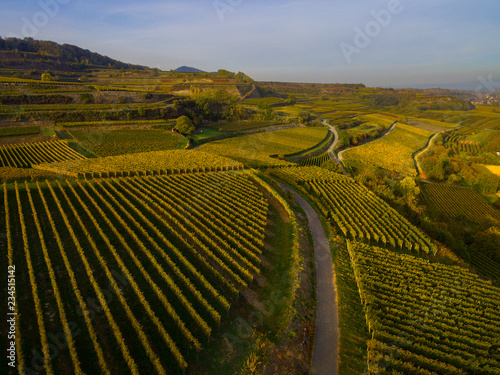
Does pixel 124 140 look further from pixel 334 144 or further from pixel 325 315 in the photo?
pixel 334 144

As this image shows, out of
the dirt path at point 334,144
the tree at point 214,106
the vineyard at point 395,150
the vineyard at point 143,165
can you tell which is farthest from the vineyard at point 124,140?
the vineyard at point 395,150

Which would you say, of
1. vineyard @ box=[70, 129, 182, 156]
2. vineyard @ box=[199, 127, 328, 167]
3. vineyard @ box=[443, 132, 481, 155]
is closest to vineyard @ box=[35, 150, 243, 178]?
vineyard @ box=[199, 127, 328, 167]

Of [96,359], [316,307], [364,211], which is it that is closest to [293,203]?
[364,211]

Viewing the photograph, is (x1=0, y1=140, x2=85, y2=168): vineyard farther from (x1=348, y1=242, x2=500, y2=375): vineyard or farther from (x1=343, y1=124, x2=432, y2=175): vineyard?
(x1=343, y1=124, x2=432, y2=175): vineyard

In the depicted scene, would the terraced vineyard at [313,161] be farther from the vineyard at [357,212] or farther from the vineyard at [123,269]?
the vineyard at [123,269]

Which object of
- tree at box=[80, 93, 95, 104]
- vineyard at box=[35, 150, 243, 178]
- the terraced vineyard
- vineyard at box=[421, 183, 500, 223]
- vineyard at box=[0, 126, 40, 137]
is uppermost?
tree at box=[80, 93, 95, 104]

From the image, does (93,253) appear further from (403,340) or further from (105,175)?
(403,340)

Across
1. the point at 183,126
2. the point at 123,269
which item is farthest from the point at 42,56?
the point at 123,269
